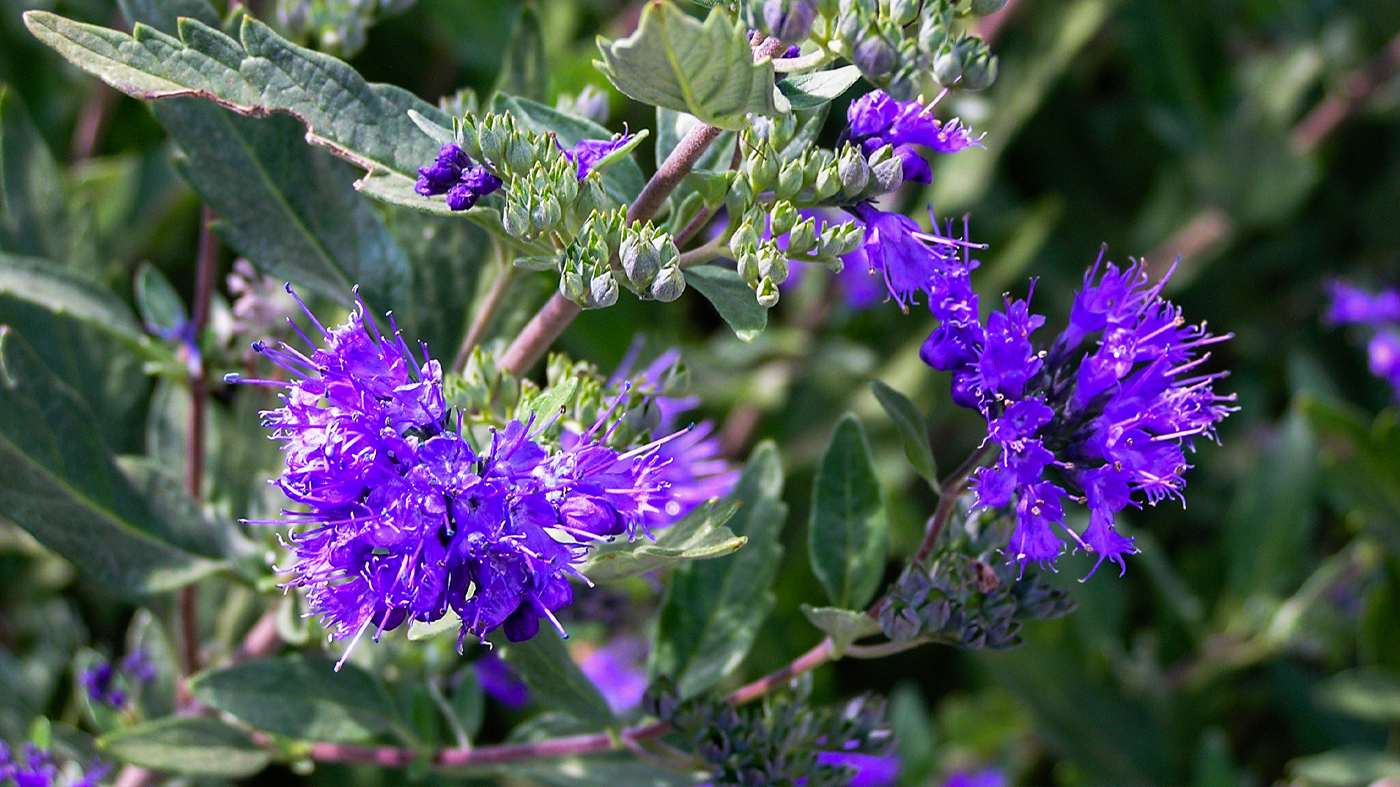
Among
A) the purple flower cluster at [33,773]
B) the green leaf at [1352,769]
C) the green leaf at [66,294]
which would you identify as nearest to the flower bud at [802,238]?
the green leaf at [66,294]

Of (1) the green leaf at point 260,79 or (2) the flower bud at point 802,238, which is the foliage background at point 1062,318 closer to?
(1) the green leaf at point 260,79

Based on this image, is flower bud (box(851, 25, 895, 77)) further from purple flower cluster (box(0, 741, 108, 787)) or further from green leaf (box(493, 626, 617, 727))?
purple flower cluster (box(0, 741, 108, 787))

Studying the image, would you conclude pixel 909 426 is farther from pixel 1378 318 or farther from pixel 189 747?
pixel 1378 318

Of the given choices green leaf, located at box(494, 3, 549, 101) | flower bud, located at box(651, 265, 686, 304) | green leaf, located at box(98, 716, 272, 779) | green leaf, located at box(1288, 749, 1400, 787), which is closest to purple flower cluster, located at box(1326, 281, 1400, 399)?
green leaf, located at box(1288, 749, 1400, 787)

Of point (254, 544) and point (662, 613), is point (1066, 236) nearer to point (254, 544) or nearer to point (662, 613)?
point (662, 613)

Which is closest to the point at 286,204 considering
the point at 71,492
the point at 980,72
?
the point at 71,492
